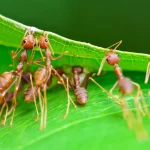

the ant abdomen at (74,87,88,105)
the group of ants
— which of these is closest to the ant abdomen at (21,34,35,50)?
the group of ants

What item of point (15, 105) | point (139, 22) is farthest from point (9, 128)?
point (139, 22)

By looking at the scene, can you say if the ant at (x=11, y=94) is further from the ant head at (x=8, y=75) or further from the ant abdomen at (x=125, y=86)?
the ant abdomen at (x=125, y=86)

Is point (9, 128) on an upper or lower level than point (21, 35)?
lower

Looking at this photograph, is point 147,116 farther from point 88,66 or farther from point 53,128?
point 88,66

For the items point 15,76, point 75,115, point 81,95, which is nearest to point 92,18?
point 15,76

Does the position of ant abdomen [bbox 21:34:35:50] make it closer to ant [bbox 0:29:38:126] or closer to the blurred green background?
ant [bbox 0:29:38:126]

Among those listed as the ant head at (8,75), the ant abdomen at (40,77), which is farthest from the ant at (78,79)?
the ant head at (8,75)
